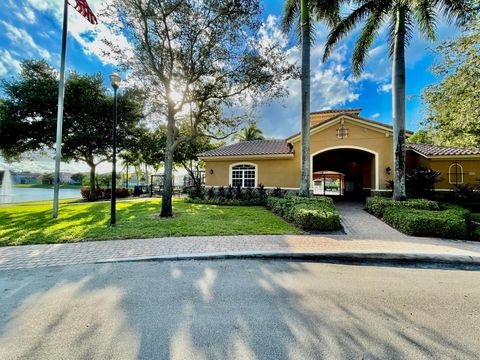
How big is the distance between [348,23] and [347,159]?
10.5m

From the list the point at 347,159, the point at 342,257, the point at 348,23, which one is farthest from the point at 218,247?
the point at 347,159

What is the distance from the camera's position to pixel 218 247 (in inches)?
216

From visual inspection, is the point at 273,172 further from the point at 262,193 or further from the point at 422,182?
the point at 422,182

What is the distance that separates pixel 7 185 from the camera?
2248cm

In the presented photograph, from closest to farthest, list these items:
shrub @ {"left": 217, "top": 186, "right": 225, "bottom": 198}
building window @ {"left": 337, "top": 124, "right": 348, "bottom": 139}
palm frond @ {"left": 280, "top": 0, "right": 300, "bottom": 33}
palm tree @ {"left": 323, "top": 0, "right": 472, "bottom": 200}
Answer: palm tree @ {"left": 323, "top": 0, "right": 472, "bottom": 200} → palm frond @ {"left": 280, "top": 0, "right": 300, "bottom": 33} → building window @ {"left": 337, "top": 124, "right": 348, "bottom": 139} → shrub @ {"left": 217, "top": 186, "right": 225, "bottom": 198}

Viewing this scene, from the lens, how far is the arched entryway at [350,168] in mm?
16652

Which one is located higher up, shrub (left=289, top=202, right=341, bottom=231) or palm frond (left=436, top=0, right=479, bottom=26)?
palm frond (left=436, top=0, right=479, bottom=26)

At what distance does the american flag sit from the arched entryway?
49.3ft

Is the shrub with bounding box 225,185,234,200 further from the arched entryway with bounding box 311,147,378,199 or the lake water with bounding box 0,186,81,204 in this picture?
the lake water with bounding box 0,186,81,204

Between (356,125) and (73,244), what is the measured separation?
49.8 ft

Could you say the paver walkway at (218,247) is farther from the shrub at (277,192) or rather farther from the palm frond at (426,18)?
the palm frond at (426,18)

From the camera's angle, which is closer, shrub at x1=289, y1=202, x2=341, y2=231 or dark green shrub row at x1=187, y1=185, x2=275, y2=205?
shrub at x1=289, y1=202, x2=341, y2=231

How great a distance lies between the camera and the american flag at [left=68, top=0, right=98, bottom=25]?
864cm

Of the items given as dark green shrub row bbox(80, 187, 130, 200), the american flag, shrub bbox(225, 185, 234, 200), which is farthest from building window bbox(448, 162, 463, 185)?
dark green shrub row bbox(80, 187, 130, 200)
